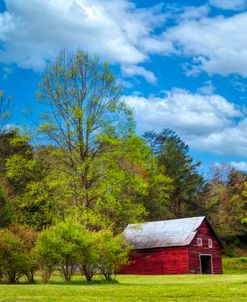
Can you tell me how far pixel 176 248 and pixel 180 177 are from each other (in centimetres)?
2503

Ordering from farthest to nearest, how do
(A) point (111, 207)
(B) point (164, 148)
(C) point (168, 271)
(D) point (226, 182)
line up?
1. (D) point (226, 182)
2. (B) point (164, 148)
3. (C) point (168, 271)
4. (A) point (111, 207)

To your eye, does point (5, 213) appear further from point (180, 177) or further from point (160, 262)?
point (180, 177)

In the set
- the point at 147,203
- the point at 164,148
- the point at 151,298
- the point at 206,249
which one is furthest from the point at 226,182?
the point at 151,298

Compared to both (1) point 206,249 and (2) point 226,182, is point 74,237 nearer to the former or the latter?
(1) point 206,249

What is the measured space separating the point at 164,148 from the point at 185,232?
86.5ft

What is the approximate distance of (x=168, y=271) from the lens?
161 feet

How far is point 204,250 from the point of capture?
51.0 meters

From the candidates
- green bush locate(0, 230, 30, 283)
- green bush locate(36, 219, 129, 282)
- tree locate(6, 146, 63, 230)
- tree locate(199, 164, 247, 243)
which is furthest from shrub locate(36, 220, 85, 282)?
tree locate(199, 164, 247, 243)

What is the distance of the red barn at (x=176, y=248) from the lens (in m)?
48.8

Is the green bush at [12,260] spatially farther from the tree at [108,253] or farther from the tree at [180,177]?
the tree at [180,177]

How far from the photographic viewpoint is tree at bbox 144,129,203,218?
2840 inches

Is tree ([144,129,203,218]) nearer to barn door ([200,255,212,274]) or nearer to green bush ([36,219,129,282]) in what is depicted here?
barn door ([200,255,212,274])

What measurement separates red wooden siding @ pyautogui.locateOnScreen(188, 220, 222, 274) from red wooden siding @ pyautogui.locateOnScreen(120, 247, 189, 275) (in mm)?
784

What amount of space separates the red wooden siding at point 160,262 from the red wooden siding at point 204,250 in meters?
0.78
